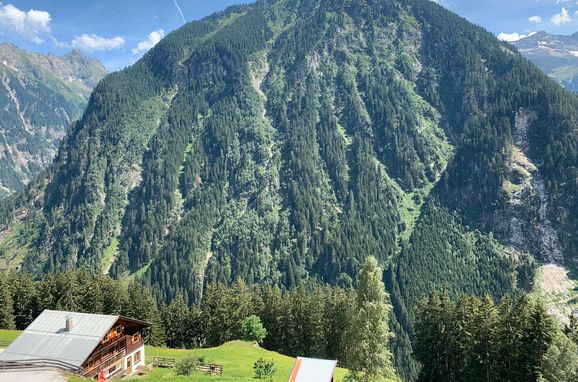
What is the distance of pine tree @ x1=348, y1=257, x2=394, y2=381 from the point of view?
143ft

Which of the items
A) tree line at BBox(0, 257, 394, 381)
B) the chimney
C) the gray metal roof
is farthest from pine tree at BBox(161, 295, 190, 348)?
the chimney

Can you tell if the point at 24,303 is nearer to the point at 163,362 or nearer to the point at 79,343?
the point at 163,362

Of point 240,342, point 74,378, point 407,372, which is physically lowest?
point 407,372

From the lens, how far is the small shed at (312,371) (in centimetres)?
3294

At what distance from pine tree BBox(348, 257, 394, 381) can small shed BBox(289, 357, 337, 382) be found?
32.5 feet

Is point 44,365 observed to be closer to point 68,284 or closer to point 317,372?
point 317,372

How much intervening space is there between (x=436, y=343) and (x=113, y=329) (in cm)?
5271

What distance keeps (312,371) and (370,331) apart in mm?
12114

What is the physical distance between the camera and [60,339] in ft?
166

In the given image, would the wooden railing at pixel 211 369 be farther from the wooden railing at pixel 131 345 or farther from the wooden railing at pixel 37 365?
the wooden railing at pixel 37 365

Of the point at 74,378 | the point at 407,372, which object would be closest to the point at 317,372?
the point at 74,378

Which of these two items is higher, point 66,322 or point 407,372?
point 66,322

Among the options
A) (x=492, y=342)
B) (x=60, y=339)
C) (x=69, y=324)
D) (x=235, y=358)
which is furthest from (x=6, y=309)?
(x=492, y=342)

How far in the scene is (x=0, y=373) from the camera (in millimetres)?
35844
